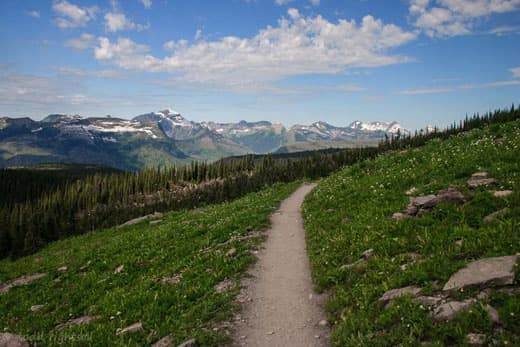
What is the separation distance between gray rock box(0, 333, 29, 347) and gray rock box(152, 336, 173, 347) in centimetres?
462

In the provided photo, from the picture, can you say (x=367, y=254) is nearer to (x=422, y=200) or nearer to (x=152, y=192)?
(x=422, y=200)

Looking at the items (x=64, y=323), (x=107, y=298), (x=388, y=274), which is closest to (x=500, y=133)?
(x=388, y=274)

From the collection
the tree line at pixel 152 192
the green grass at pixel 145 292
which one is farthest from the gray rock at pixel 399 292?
the tree line at pixel 152 192

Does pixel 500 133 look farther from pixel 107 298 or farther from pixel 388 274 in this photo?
pixel 107 298

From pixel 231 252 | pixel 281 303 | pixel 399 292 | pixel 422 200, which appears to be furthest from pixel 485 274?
pixel 231 252

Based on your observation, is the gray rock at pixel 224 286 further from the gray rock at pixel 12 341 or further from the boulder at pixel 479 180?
the boulder at pixel 479 180

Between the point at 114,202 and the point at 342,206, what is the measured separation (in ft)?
403

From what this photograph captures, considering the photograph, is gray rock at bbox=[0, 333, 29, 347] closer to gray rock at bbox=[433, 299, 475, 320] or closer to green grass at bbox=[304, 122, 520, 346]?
green grass at bbox=[304, 122, 520, 346]

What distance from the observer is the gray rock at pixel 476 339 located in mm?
7037

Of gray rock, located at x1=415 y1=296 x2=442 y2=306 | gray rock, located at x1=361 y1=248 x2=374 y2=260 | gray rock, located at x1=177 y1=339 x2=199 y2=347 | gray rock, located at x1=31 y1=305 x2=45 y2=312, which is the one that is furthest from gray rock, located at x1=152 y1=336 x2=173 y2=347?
gray rock, located at x1=31 y1=305 x2=45 y2=312

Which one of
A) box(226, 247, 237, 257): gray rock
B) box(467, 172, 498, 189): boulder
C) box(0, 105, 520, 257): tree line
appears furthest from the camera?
box(0, 105, 520, 257): tree line

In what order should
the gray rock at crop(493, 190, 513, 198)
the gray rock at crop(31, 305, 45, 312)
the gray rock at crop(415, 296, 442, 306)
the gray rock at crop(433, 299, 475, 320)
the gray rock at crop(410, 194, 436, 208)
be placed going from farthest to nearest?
the gray rock at crop(31, 305, 45, 312) → the gray rock at crop(410, 194, 436, 208) → the gray rock at crop(493, 190, 513, 198) → the gray rock at crop(415, 296, 442, 306) → the gray rock at crop(433, 299, 475, 320)

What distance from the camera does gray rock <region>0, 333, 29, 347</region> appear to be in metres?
10.7

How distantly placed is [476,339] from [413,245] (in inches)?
198
